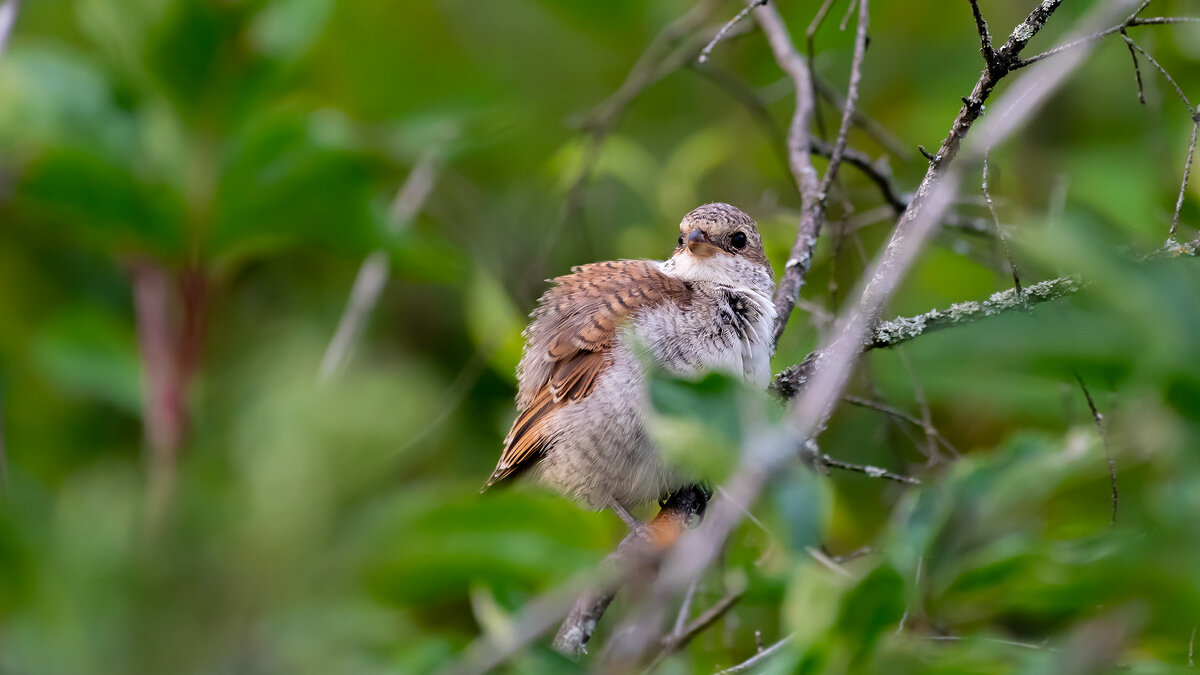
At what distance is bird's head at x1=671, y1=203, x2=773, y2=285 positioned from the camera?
3965 mm

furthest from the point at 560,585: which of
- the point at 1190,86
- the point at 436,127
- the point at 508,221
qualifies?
the point at 508,221

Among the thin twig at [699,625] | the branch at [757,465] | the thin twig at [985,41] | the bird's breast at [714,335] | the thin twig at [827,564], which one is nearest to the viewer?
the branch at [757,465]

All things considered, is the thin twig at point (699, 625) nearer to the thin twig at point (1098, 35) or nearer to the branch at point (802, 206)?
the branch at point (802, 206)

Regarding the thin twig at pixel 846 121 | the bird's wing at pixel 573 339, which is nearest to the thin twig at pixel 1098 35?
the thin twig at pixel 846 121

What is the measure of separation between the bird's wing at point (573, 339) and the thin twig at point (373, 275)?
593mm

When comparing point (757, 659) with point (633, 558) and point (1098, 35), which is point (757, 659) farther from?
point (1098, 35)

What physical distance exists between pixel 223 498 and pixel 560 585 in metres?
0.54

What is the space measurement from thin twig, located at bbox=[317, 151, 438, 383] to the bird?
59cm

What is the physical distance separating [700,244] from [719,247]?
0.08 meters

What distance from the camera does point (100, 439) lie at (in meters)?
3.72

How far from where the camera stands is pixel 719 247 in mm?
4031

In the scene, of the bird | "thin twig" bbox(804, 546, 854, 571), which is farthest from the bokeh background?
the bird

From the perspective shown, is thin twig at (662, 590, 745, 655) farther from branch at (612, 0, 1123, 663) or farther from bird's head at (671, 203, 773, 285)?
bird's head at (671, 203, 773, 285)

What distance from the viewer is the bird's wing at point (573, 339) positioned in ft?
12.0
